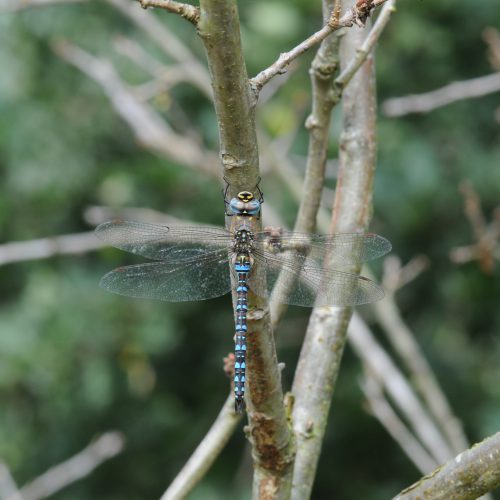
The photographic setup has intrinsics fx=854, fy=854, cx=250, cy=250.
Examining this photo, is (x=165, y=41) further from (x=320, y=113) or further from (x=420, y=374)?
(x=320, y=113)

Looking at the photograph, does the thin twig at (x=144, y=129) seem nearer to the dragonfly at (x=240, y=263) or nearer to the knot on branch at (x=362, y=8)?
the dragonfly at (x=240, y=263)

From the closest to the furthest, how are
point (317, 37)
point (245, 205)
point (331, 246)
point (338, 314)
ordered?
point (317, 37) < point (245, 205) < point (338, 314) < point (331, 246)

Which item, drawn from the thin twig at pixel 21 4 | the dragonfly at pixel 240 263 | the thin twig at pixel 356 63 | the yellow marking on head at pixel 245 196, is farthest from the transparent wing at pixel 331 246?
the thin twig at pixel 21 4

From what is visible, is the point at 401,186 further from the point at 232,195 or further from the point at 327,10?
the point at 232,195

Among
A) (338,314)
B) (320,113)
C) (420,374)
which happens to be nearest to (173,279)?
(338,314)

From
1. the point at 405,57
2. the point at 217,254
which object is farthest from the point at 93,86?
the point at 217,254
